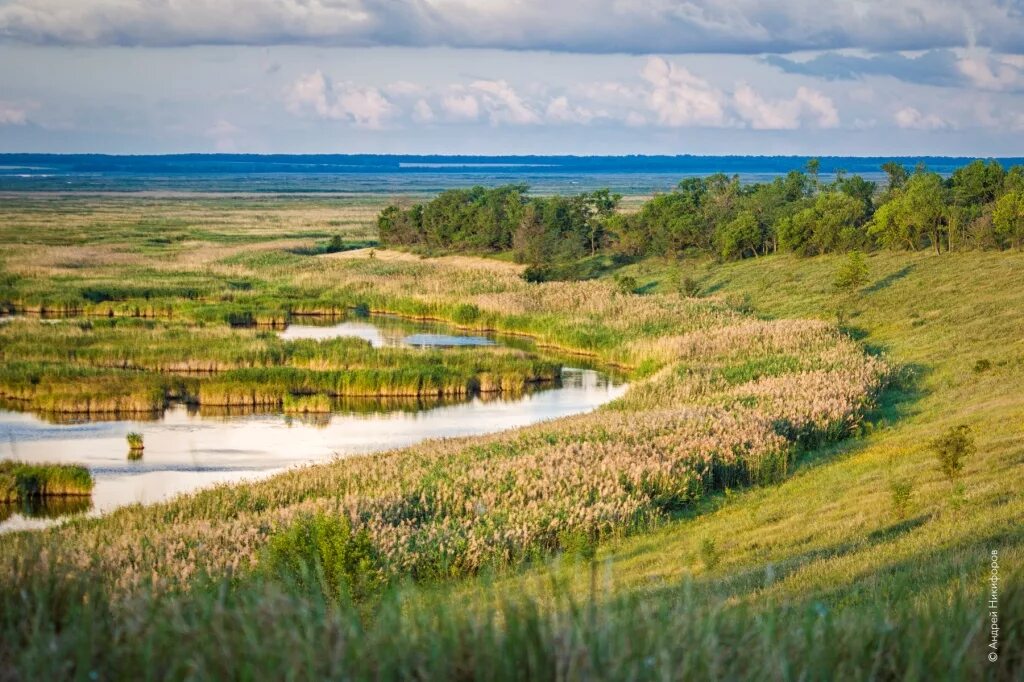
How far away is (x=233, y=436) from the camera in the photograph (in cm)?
3434

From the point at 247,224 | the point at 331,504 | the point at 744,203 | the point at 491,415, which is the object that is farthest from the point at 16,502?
the point at 247,224

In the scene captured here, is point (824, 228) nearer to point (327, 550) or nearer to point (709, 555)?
point (709, 555)

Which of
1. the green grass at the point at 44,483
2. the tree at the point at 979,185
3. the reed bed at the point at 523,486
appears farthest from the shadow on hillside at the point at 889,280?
the green grass at the point at 44,483

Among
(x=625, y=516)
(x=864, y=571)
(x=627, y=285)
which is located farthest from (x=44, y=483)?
(x=627, y=285)

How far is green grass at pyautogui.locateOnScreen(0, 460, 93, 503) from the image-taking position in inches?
1056

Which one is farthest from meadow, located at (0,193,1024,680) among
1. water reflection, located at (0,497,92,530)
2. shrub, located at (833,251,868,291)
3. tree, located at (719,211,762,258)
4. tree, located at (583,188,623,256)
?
tree, located at (583,188,623,256)

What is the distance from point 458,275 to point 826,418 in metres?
47.0

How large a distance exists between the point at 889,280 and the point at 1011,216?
6.09m

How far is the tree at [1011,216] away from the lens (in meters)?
53.0

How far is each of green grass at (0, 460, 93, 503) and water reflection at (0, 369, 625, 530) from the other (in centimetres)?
51

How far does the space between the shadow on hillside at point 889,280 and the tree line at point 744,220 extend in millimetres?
3735

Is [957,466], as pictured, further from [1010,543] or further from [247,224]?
[247,224]

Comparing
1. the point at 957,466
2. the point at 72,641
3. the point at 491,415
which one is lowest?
the point at 491,415

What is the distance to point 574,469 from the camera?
22484mm
